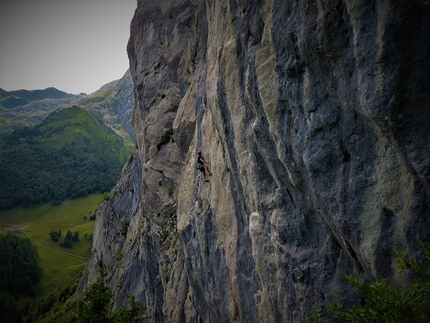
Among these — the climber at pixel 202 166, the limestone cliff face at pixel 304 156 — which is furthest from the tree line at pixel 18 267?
the climber at pixel 202 166

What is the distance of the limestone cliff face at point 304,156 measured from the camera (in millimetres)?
8039

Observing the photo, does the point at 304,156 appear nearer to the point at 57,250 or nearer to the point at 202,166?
the point at 202,166

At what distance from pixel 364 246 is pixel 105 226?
60611 millimetres

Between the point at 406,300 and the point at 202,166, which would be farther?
the point at 202,166

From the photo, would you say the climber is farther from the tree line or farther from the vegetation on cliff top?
the tree line

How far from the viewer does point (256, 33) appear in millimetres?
12703

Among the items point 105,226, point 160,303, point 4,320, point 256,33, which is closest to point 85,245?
point 4,320

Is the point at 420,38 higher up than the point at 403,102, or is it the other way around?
the point at 420,38

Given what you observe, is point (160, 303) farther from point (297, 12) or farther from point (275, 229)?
point (297, 12)

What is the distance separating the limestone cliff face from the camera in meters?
8.04

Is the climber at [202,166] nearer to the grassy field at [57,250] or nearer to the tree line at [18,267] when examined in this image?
the grassy field at [57,250]

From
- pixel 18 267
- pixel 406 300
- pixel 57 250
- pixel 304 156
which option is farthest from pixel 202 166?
pixel 57 250

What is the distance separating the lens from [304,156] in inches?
419

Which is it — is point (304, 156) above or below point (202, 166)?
above
